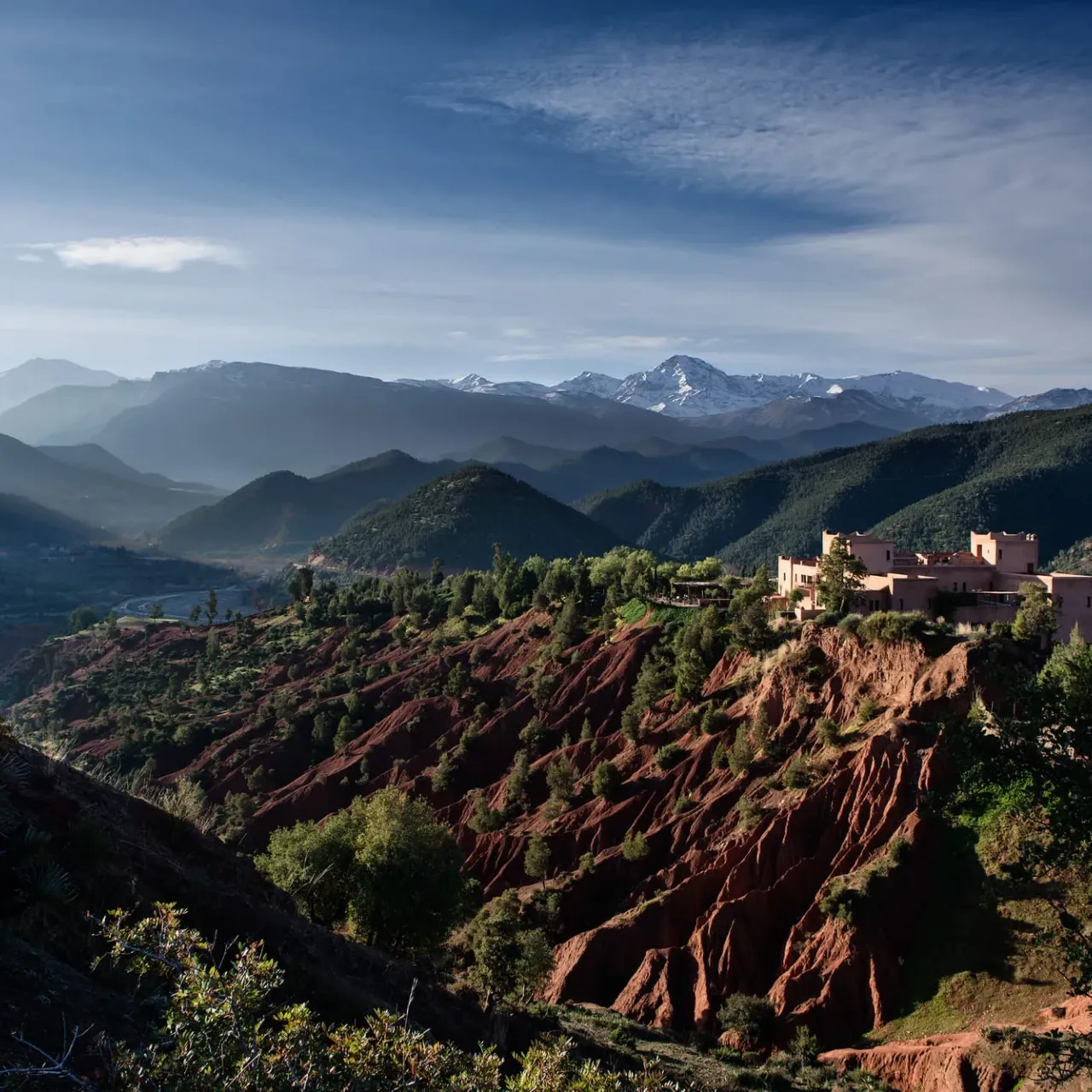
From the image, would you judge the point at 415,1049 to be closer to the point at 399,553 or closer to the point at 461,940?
the point at 461,940

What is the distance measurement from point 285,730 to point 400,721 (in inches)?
428

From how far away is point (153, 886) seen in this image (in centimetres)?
1748

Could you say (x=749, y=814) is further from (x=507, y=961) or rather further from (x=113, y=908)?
(x=113, y=908)

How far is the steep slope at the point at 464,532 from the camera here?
178m

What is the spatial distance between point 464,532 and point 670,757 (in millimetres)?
141529

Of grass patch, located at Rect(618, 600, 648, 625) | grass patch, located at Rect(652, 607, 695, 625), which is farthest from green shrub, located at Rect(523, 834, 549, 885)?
grass patch, located at Rect(618, 600, 648, 625)

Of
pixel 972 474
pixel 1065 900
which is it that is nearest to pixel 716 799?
pixel 1065 900

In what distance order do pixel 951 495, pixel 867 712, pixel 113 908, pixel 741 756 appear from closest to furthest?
pixel 113 908, pixel 867 712, pixel 741 756, pixel 951 495

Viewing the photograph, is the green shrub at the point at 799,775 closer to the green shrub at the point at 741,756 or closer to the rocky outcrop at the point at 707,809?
the rocky outcrop at the point at 707,809

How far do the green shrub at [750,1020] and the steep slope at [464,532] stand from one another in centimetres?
14212

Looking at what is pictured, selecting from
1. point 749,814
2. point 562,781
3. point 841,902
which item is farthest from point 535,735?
point 841,902

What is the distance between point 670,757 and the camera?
1682 inches

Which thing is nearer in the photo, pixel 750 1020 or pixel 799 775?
pixel 750 1020

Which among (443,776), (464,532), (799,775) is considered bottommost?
(443,776)
